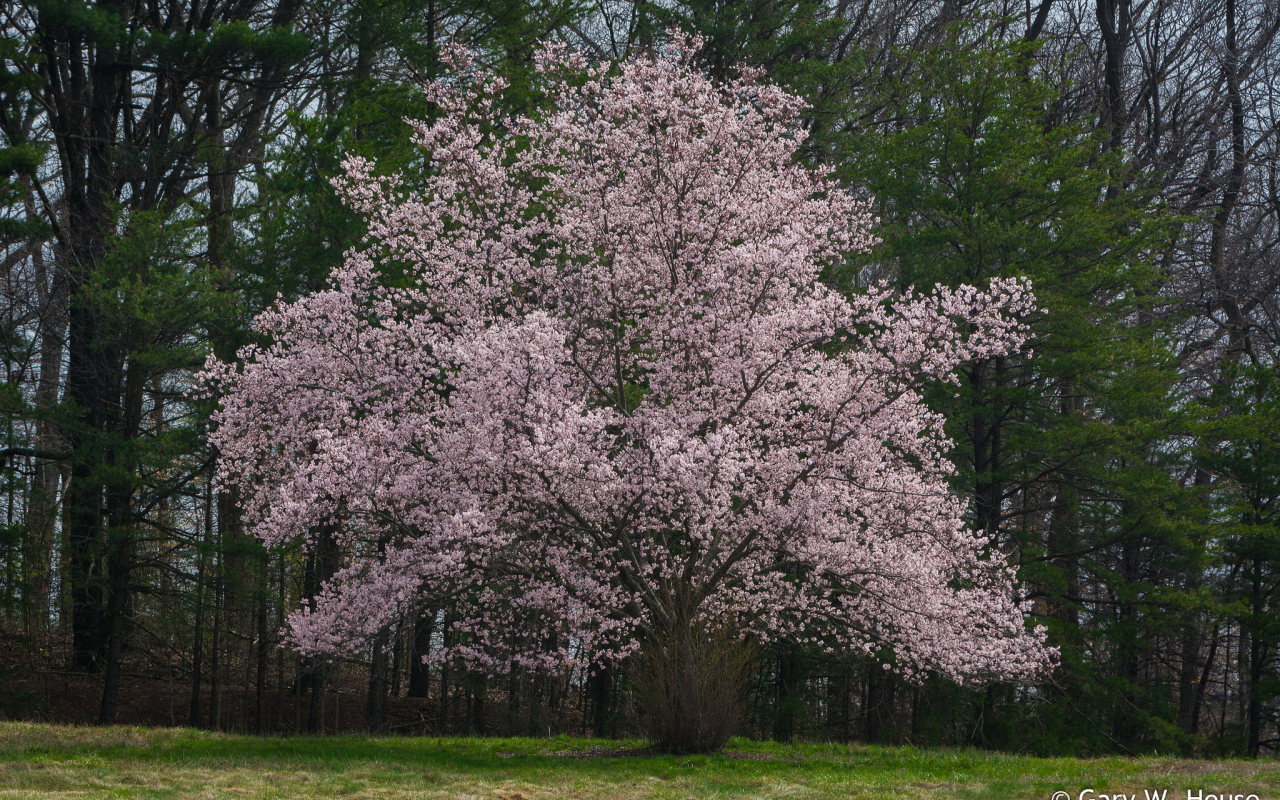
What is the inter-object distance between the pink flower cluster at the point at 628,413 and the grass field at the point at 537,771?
1.24 metres

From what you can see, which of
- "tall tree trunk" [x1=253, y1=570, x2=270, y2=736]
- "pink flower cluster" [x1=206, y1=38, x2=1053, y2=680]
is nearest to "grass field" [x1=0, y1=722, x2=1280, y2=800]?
"pink flower cluster" [x1=206, y1=38, x2=1053, y2=680]

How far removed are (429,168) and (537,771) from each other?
32.5 feet

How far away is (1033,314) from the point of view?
1634 cm

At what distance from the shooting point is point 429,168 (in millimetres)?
16156

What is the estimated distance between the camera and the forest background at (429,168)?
50.0 ft

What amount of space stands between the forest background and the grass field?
2.27 metres

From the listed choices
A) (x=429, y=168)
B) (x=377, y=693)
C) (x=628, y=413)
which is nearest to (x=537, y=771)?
(x=628, y=413)

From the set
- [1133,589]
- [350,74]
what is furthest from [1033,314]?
[350,74]

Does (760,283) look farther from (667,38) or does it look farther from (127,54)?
(127,54)

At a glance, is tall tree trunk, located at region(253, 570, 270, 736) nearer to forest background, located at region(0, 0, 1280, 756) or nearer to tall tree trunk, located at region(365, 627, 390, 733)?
forest background, located at region(0, 0, 1280, 756)

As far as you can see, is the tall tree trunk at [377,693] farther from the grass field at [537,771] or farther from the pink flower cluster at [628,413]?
the pink flower cluster at [628,413]

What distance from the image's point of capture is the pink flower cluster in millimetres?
10219

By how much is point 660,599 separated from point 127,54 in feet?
43.1

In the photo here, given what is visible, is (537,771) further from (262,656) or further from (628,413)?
(262,656)
